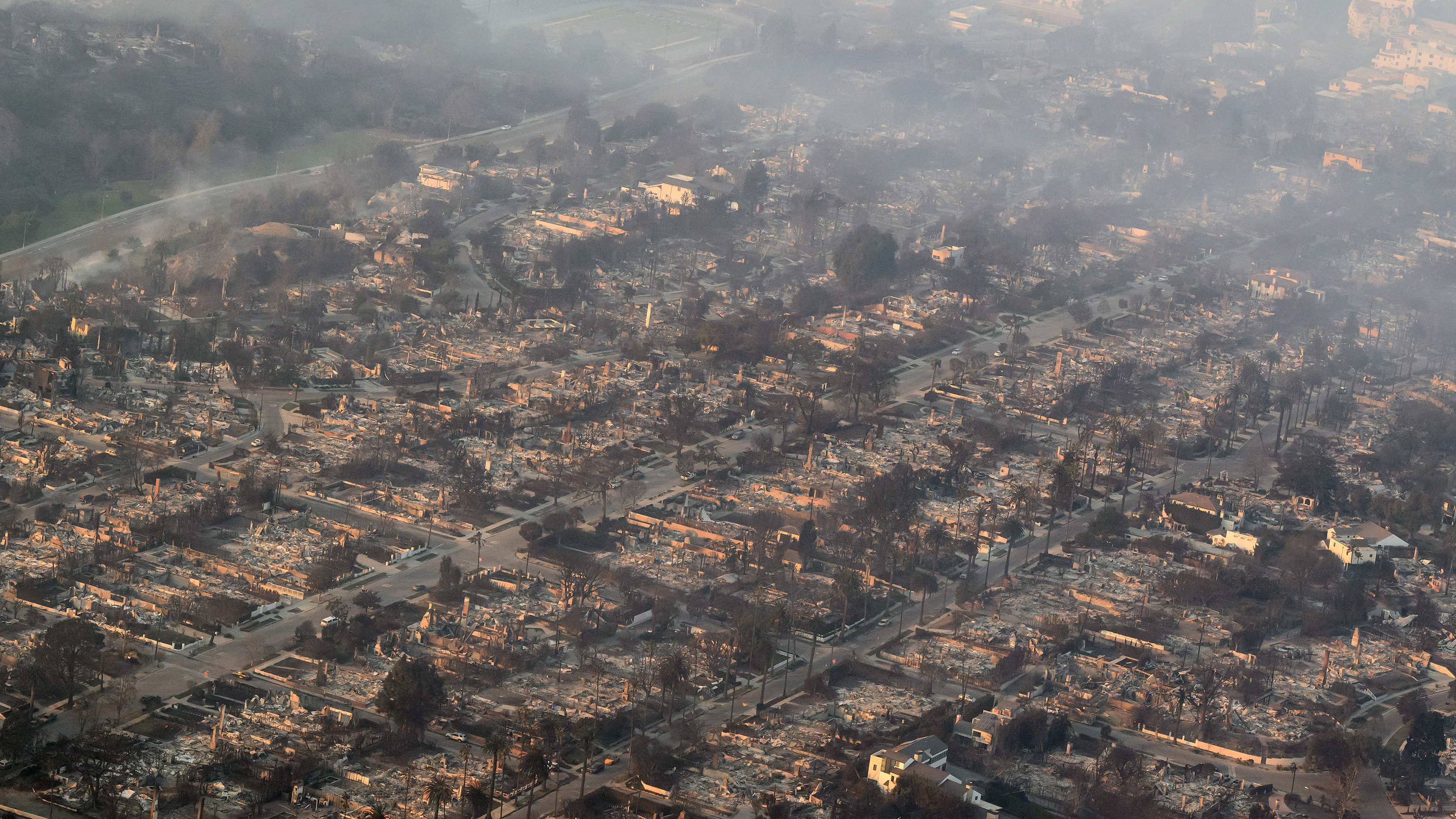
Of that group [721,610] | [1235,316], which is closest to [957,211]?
[1235,316]

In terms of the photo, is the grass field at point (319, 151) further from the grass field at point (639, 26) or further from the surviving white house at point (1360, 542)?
the surviving white house at point (1360, 542)

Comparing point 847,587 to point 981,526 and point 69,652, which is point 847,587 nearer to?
point 981,526

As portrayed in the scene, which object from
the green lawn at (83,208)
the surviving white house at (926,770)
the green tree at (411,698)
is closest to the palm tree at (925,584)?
the surviving white house at (926,770)

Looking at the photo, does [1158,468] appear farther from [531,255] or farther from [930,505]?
[531,255]

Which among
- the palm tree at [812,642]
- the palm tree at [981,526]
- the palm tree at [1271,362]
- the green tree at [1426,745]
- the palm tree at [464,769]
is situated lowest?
the palm tree at [1271,362]

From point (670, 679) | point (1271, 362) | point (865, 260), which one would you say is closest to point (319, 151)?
point (865, 260)

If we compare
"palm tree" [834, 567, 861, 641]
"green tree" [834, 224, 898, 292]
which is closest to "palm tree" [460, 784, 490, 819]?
"palm tree" [834, 567, 861, 641]
